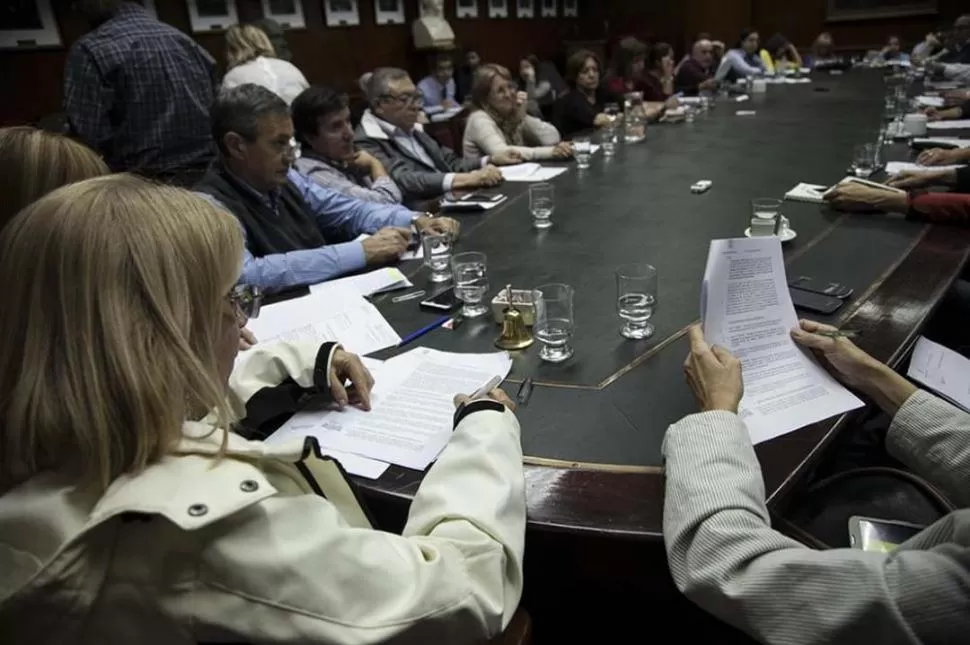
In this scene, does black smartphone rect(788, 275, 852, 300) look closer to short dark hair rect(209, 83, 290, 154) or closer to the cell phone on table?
the cell phone on table

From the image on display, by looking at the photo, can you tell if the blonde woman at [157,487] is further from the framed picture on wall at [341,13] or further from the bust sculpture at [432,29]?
the bust sculpture at [432,29]

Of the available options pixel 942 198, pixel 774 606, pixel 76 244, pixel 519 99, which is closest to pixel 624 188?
pixel 942 198

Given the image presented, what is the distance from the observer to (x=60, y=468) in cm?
66

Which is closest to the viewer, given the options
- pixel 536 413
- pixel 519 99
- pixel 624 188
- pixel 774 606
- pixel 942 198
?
pixel 774 606

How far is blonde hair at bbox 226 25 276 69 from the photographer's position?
12.8 feet

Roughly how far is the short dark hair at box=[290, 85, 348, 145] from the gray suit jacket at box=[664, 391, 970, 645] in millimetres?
2046

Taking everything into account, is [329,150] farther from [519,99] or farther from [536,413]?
[536,413]

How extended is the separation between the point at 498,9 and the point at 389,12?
1.93 m

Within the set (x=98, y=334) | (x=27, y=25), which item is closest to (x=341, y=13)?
(x=27, y=25)

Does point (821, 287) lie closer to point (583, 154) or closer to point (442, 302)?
point (442, 302)

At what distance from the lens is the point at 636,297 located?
147 centimetres

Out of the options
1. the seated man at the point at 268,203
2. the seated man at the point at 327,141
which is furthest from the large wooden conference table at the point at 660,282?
the seated man at the point at 327,141

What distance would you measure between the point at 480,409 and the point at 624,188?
1.84m

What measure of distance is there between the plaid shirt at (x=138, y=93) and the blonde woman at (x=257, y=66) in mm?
484
